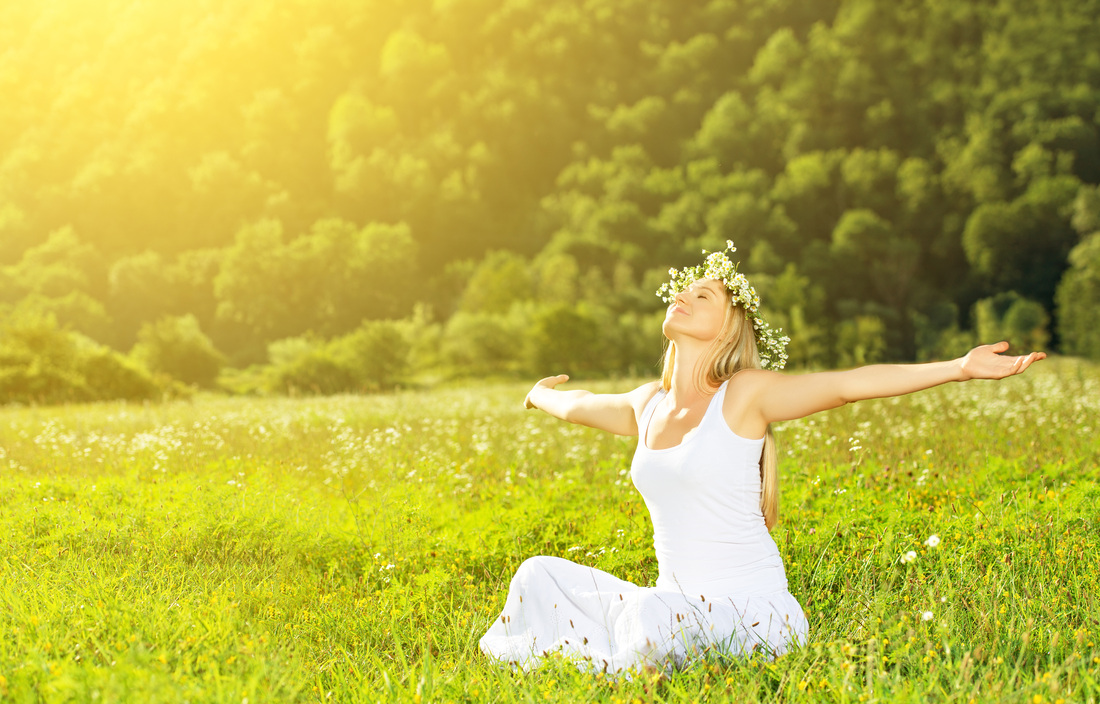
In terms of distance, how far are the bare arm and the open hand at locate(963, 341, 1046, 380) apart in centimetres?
128

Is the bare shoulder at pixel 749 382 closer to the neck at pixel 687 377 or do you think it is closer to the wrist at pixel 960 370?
the neck at pixel 687 377

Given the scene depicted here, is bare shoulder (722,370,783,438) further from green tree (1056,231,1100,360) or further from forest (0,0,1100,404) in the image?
forest (0,0,1100,404)

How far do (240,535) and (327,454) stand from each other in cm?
252

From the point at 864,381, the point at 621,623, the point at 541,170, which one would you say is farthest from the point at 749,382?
the point at 541,170

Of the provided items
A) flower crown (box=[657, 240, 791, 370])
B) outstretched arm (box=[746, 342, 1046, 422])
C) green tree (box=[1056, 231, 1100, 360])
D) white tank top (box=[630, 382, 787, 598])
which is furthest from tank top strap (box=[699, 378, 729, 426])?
green tree (box=[1056, 231, 1100, 360])

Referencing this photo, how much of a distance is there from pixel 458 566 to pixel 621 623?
1.73 meters

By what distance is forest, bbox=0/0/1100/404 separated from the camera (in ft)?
184

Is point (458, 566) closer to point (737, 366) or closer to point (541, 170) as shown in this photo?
point (737, 366)

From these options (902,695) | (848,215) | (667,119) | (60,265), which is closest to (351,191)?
(60,265)

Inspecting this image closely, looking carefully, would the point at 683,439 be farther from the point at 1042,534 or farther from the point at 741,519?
the point at 1042,534

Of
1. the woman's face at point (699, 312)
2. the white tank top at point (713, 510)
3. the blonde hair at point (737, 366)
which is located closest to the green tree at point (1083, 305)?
the blonde hair at point (737, 366)

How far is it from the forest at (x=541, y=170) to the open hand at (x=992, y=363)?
35447 mm

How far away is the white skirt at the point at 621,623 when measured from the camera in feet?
9.02

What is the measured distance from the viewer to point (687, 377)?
3084mm
